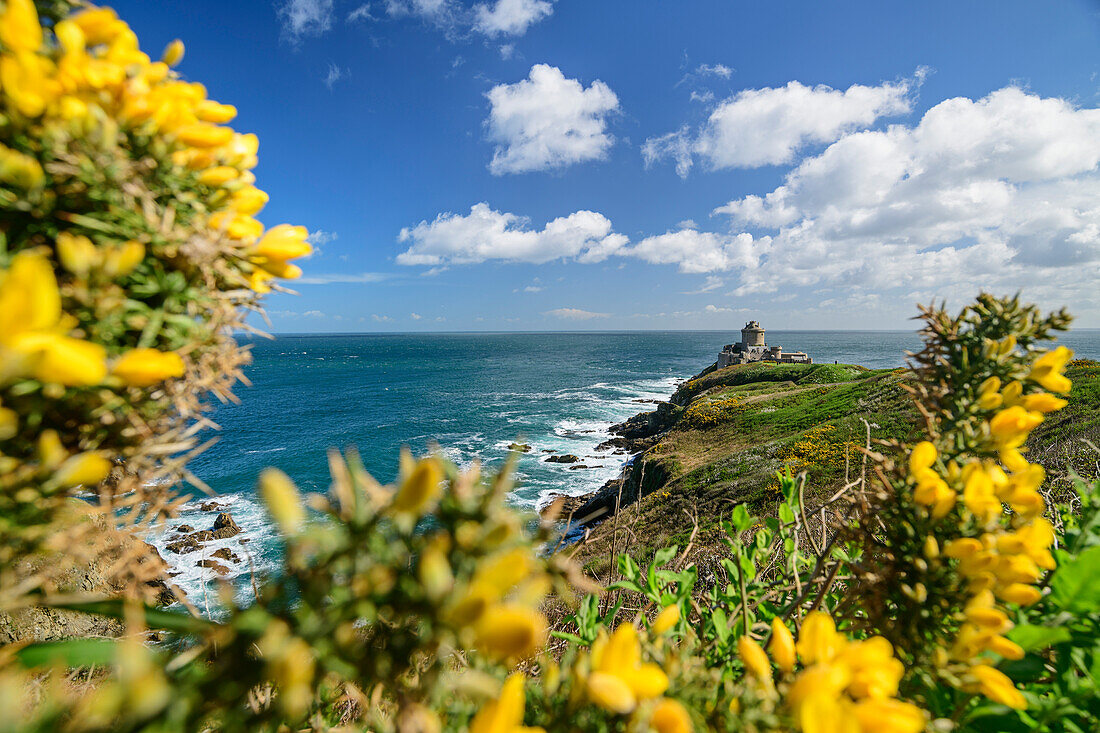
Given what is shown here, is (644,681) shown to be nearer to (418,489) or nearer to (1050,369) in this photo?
(418,489)

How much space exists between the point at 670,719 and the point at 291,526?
24.3 inches

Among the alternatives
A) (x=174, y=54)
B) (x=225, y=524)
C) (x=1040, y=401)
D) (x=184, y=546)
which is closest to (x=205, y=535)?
(x=225, y=524)

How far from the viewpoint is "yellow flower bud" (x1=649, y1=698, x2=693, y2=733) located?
0.66m

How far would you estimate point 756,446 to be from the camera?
21.0 m

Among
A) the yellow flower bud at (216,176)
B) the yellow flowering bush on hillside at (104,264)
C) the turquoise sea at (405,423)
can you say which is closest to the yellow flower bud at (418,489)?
the yellow flowering bush on hillside at (104,264)

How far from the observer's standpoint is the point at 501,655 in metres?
0.57

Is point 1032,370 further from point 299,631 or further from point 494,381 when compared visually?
point 494,381

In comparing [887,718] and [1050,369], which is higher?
[1050,369]

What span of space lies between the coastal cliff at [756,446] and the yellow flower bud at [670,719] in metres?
5.21

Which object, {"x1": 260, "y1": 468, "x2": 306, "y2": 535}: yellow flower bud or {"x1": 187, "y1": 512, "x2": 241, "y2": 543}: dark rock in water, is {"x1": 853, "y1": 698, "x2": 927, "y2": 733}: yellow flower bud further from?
{"x1": 187, "y1": 512, "x2": 241, "y2": 543}: dark rock in water

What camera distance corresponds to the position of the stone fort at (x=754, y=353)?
53.0 meters

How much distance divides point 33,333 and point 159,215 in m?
0.32

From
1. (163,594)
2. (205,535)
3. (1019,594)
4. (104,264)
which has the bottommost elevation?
(205,535)

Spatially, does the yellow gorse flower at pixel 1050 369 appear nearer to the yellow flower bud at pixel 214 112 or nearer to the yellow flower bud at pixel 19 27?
the yellow flower bud at pixel 214 112
